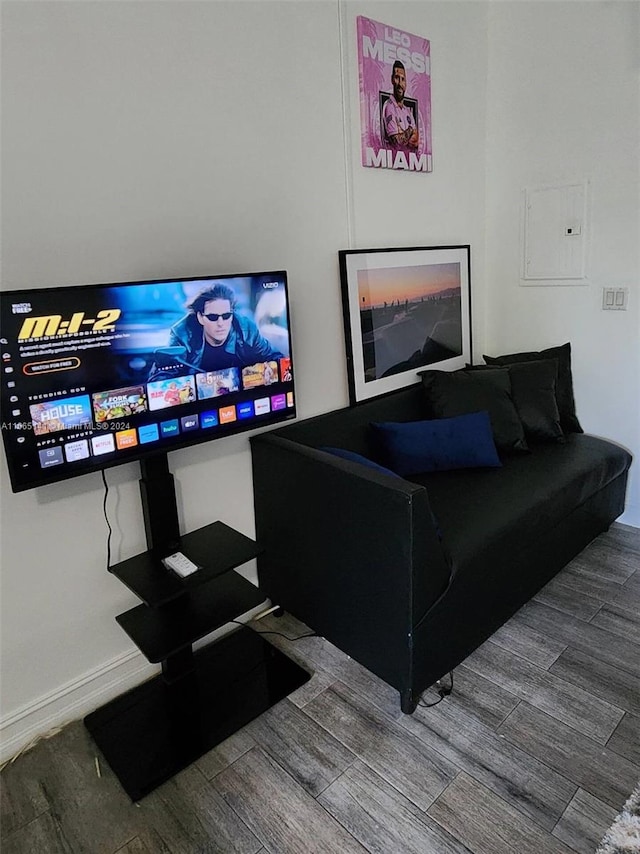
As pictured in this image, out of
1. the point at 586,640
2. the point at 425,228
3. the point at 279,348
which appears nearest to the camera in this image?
the point at 279,348

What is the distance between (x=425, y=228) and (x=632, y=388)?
1322 mm

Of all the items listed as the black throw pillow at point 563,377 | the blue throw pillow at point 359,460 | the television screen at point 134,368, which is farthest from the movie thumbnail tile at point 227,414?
the black throw pillow at point 563,377

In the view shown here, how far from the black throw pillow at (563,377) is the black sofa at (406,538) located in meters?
0.33

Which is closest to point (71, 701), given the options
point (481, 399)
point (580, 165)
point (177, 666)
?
point (177, 666)

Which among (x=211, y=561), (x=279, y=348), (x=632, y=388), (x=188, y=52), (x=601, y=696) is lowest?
(x=601, y=696)

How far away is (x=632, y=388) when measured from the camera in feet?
9.57

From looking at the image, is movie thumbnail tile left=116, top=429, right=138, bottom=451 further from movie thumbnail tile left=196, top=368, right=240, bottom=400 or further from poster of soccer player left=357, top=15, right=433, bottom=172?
poster of soccer player left=357, top=15, right=433, bottom=172

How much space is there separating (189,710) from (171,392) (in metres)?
1.05

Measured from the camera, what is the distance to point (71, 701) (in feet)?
6.26

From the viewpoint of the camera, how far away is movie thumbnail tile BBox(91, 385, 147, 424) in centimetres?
160

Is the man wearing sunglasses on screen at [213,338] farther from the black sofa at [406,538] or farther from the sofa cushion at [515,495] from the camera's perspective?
the sofa cushion at [515,495]

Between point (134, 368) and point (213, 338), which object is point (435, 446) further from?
point (134, 368)

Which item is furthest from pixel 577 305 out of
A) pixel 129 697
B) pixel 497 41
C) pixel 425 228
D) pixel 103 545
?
pixel 129 697

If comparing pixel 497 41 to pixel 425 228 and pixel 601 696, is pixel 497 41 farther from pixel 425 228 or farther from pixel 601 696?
pixel 601 696
